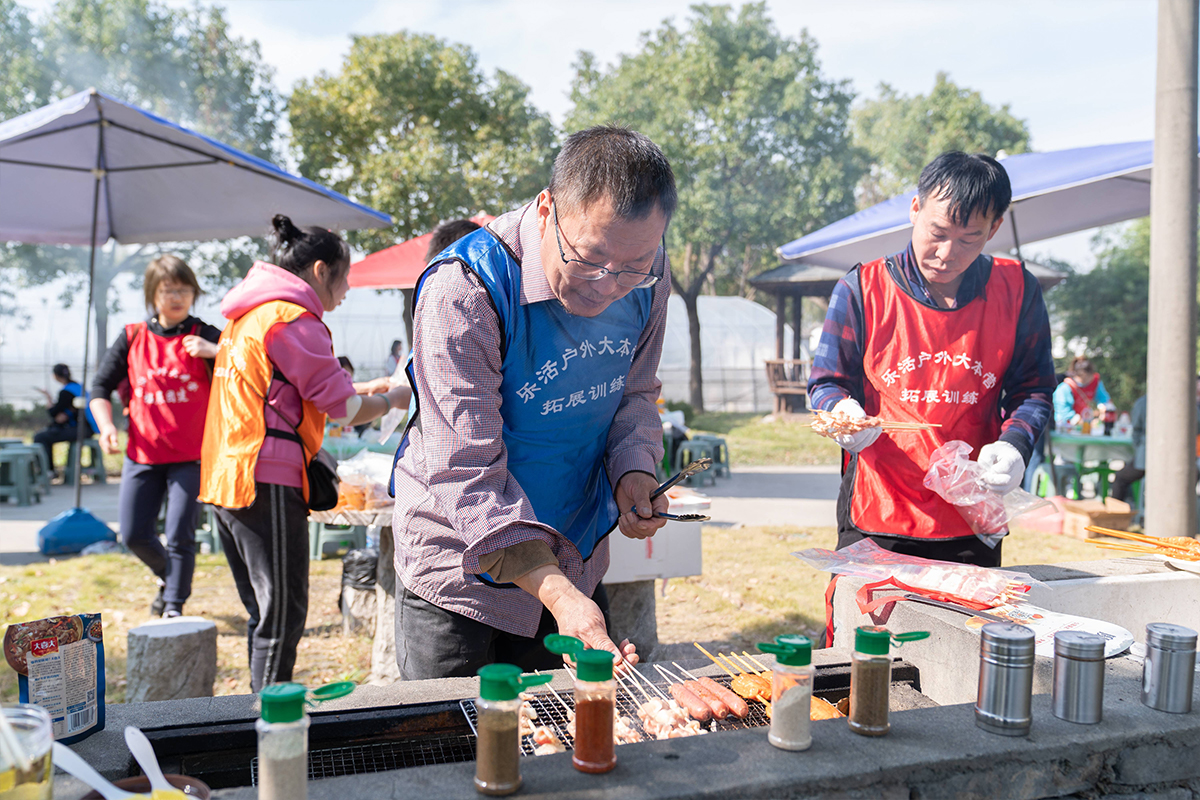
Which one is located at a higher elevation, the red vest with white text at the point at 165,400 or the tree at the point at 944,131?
the tree at the point at 944,131

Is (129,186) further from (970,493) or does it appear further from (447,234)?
(970,493)

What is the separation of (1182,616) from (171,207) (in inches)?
296

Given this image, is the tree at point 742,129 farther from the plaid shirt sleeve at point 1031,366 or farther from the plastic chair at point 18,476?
the plaid shirt sleeve at point 1031,366

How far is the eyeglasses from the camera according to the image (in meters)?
1.63

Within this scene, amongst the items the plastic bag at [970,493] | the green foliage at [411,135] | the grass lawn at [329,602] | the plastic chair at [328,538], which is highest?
the green foliage at [411,135]

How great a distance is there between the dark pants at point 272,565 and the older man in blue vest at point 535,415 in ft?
3.85

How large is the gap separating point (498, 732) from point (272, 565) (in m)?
2.10

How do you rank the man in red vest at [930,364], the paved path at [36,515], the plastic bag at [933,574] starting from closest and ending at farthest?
1. the plastic bag at [933,574]
2. the man in red vest at [930,364]
3. the paved path at [36,515]

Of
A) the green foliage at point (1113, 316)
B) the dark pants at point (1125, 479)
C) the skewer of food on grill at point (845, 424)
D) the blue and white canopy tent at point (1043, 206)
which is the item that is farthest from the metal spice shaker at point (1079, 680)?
the green foliage at point (1113, 316)

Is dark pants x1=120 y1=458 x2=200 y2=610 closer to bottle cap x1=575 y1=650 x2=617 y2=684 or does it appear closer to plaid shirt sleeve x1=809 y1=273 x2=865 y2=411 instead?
plaid shirt sleeve x1=809 y1=273 x2=865 y2=411

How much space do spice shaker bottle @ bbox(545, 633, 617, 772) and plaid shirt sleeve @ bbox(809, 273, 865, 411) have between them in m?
1.48

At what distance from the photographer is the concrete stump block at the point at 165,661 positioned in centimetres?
328

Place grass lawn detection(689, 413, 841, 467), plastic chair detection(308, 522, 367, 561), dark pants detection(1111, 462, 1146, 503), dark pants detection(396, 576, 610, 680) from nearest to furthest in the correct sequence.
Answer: dark pants detection(396, 576, 610, 680), plastic chair detection(308, 522, 367, 561), dark pants detection(1111, 462, 1146, 503), grass lawn detection(689, 413, 841, 467)

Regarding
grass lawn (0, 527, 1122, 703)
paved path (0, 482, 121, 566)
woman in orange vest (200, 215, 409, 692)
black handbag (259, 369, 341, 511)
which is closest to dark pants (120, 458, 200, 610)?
grass lawn (0, 527, 1122, 703)
